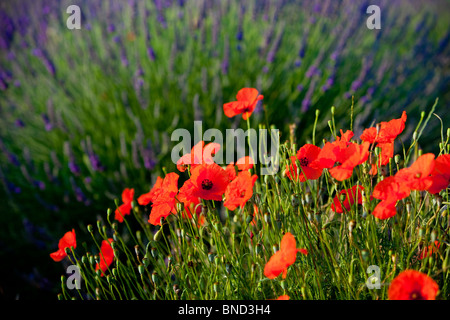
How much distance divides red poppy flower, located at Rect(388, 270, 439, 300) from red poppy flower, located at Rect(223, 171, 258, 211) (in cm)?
32

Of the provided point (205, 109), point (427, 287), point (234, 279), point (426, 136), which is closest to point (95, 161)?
point (205, 109)

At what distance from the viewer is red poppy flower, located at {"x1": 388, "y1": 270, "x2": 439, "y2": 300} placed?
699mm

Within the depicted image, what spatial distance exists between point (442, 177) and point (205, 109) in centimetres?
151

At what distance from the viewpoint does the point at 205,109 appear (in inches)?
88.6

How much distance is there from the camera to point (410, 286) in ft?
2.32

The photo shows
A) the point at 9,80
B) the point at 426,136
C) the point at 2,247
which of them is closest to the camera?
the point at 2,247

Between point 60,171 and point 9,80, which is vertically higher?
point 9,80

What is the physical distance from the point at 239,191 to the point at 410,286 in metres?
0.36

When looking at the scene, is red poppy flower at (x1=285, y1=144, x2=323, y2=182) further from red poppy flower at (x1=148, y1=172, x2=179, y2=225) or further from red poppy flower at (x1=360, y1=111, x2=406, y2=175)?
red poppy flower at (x1=148, y1=172, x2=179, y2=225)

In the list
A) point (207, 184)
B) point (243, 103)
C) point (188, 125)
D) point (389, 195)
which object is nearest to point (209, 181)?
point (207, 184)

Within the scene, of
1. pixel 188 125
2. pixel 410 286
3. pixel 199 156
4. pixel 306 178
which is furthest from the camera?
pixel 188 125

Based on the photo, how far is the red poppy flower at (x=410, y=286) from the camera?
0.70 m

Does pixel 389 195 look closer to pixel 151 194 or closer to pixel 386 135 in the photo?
pixel 386 135
